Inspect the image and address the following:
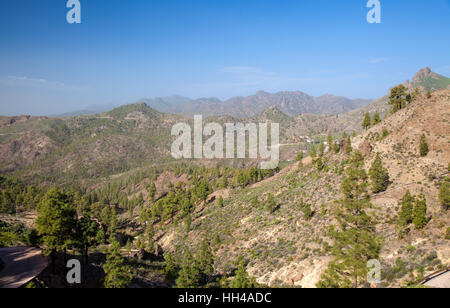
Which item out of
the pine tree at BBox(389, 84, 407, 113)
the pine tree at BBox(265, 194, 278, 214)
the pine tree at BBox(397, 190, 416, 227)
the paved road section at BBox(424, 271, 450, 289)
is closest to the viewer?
the paved road section at BBox(424, 271, 450, 289)

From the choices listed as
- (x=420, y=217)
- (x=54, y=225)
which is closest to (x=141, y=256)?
(x=54, y=225)

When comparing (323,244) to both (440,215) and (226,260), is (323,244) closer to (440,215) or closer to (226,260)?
(440,215)

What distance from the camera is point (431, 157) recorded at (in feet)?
154

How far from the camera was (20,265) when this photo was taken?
30.3 meters

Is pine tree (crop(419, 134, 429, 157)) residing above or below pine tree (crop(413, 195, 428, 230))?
above

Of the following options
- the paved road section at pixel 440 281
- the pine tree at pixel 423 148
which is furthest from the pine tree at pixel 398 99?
the paved road section at pixel 440 281

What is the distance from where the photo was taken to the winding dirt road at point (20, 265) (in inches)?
1025

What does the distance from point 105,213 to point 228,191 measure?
4944 cm

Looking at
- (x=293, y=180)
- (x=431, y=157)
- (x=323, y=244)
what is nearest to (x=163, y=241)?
(x=293, y=180)

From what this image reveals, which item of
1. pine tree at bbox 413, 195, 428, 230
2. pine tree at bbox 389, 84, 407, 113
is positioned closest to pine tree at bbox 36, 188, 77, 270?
pine tree at bbox 413, 195, 428, 230

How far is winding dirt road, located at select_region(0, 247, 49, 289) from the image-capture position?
26.0 metres

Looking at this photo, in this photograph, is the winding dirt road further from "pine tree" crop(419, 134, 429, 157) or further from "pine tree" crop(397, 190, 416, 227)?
"pine tree" crop(419, 134, 429, 157)

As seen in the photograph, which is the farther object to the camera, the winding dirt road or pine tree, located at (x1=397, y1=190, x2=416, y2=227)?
pine tree, located at (x1=397, y1=190, x2=416, y2=227)

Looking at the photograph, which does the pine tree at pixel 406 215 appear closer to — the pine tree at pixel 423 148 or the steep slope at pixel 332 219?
the steep slope at pixel 332 219
